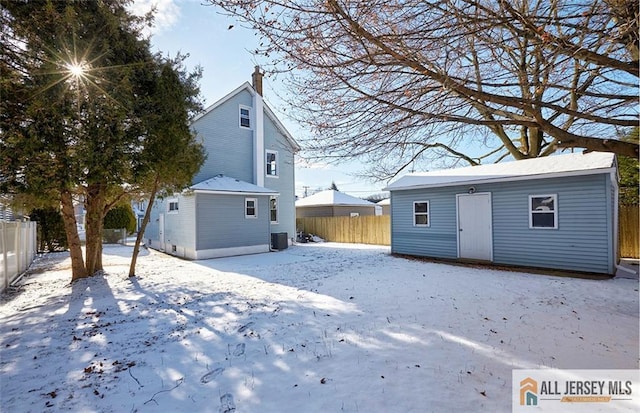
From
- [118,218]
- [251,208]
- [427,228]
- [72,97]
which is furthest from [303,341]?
[118,218]

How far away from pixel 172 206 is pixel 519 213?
14.0 metres

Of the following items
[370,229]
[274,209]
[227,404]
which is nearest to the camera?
[227,404]

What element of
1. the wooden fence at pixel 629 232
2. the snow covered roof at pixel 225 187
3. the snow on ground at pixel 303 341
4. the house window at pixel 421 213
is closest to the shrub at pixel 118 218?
the snow covered roof at pixel 225 187

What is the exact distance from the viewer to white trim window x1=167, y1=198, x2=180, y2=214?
46.2ft

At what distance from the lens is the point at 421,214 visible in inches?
478

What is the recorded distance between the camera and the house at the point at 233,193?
41.7ft

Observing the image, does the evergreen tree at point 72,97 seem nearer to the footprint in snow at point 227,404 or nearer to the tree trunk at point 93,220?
the tree trunk at point 93,220

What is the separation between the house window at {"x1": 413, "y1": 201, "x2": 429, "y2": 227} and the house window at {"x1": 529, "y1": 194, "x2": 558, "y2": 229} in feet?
11.2

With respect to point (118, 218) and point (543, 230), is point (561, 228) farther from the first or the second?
point (118, 218)

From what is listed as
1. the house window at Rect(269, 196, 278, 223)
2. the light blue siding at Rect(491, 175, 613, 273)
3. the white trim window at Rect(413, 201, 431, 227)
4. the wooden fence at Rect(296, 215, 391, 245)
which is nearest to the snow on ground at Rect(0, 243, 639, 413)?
the light blue siding at Rect(491, 175, 613, 273)

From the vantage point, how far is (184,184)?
9.55 meters

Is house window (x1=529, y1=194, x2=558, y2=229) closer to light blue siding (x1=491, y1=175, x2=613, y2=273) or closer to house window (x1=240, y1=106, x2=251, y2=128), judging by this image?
light blue siding (x1=491, y1=175, x2=613, y2=273)

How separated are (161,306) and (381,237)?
13256 millimetres

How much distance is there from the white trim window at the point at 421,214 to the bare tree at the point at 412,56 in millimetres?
7129
